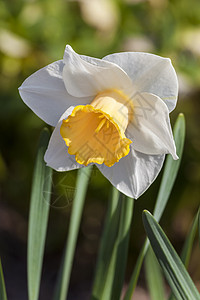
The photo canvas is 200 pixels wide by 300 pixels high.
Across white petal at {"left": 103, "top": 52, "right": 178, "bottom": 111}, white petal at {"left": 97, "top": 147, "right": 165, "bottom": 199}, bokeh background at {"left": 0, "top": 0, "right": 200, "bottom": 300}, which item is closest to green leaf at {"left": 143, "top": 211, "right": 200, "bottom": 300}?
white petal at {"left": 97, "top": 147, "right": 165, "bottom": 199}

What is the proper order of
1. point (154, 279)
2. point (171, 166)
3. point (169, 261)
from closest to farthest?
point (169, 261)
point (171, 166)
point (154, 279)

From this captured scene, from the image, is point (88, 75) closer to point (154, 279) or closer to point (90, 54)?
point (154, 279)

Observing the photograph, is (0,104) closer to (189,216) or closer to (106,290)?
(189,216)

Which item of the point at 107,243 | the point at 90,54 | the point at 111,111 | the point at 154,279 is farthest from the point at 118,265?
the point at 90,54

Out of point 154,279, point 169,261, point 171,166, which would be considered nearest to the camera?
point 169,261

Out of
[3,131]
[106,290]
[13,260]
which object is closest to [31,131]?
[3,131]

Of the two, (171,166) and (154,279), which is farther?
(154,279)
